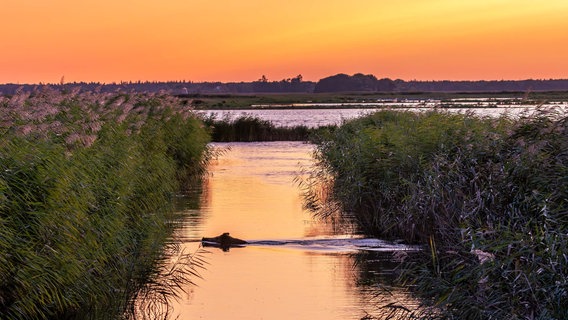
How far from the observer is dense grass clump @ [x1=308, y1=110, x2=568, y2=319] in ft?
28.5

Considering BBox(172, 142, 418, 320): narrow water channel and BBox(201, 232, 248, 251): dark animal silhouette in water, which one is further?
BBox(201, 232, 248, 251): dark animal silhouette in water

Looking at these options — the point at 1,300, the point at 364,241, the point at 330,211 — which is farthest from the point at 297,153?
the point at 1,300

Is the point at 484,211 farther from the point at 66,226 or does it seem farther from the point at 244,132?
the point at 244,132

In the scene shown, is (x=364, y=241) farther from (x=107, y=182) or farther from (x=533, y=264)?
(x=533, y=264)

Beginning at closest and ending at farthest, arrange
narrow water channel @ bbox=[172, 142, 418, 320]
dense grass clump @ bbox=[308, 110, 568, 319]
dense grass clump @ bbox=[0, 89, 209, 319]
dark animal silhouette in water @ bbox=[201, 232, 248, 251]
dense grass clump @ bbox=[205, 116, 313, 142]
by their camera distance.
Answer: dense grass clump @ bbox=[308, 110, 568, 319] < dense grass clump @ bbox=[0, 89, 209, 319] < narrow water channel @ bbox=[172, 142, 418, 320] < dark animal silhouette in water @ bbox=[201, 232, 248, 251] < dense grass clump @ bbox=[205, 116, 313, 142]

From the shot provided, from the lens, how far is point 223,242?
644 inches

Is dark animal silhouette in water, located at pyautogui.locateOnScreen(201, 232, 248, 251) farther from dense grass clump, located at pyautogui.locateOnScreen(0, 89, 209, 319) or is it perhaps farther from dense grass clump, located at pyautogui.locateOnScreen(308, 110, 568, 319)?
dense grass clump, located at pyautogui.locateOnScreen(308, 110, 568, 319)

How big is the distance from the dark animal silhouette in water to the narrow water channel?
0.69 ft

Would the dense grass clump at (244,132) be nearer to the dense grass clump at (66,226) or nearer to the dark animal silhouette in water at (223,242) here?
the dark animal silhouette in water at (223,242)

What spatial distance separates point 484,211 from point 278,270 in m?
4.35

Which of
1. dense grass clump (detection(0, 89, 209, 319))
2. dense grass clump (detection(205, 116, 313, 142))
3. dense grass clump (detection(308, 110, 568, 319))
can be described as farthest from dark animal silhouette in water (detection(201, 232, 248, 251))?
dense grass clump (detection(205, 116, 313, 142))

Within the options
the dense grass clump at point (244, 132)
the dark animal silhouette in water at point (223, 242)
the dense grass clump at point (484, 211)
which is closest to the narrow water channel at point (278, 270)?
the dark animal silhouette in water at point (223, 242)

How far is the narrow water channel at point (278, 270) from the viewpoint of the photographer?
11.9m

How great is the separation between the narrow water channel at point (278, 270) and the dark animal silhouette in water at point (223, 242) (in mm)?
210
